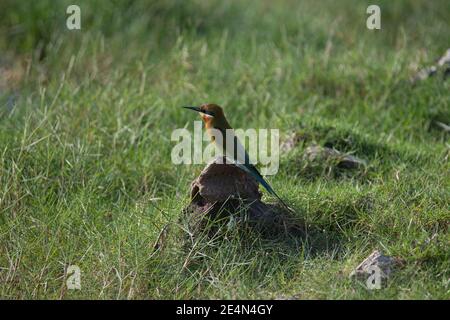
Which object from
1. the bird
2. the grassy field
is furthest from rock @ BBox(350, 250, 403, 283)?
the bird

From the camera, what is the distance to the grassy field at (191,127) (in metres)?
4.28

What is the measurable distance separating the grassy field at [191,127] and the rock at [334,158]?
68 millimetres

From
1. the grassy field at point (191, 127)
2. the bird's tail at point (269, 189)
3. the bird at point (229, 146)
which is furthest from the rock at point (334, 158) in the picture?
the bird's tail at point (269, 189)

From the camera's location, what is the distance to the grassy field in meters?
4.28

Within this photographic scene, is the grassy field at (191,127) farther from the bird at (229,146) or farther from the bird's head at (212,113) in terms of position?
the bird's head at (212,113)

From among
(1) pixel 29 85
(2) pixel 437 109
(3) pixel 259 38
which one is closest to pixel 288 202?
(2) pixel 437 109

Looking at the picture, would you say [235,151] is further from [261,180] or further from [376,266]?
[376,266]

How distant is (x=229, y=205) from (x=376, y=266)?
0.86m

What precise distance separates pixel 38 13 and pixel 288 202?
11.4 ft

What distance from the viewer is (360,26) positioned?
25.7 ft

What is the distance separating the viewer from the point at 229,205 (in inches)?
178

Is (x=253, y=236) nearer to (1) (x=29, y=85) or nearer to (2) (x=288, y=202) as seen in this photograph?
(2) (x=288, y=202)
